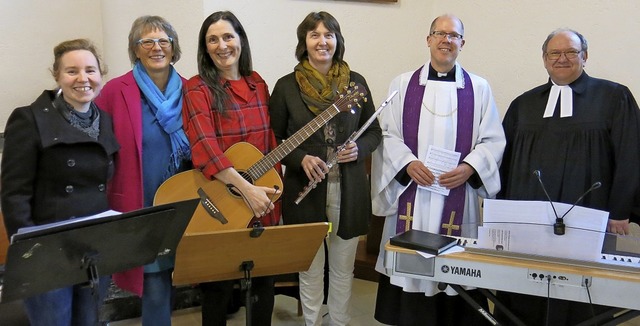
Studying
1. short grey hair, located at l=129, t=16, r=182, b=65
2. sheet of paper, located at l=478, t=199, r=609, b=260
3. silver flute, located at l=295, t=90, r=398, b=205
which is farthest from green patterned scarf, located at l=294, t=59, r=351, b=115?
sheet of paper, located at l=478, t=199, r=609, b=260

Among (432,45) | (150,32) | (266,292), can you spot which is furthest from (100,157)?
(432,45)

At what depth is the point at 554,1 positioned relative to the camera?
11.0ft

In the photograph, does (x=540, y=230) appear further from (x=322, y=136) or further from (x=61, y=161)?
(x=61, y=161)

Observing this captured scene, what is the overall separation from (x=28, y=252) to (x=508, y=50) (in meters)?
3.22

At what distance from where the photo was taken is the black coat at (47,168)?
176cm

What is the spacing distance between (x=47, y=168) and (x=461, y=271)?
1521mm

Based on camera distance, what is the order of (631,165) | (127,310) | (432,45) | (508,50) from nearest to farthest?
(631,165) → (432,45) → (127,310) → (508,50)

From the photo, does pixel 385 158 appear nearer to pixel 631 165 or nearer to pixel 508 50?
pixel 631 165

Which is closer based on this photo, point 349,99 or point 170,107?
point 170,107

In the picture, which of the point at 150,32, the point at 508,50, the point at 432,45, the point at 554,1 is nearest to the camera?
the point at 150,32

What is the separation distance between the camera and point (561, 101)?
2.47 m

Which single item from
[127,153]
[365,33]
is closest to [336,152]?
[127,153]

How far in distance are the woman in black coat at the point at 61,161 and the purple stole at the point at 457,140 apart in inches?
54.3

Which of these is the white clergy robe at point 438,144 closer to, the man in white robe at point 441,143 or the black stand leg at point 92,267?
the man in white robe at point 441,143
